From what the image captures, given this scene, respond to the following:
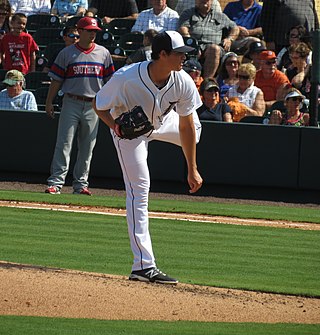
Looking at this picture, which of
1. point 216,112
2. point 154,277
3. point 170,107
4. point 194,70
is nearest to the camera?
point 154,277

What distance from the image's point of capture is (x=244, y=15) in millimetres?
16797

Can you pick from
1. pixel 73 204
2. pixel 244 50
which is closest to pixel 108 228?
pixel 73 204

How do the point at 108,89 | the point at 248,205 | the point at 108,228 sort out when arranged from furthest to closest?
1. the point at 248,205
2. the point at 108,228
3. the point at 108,89

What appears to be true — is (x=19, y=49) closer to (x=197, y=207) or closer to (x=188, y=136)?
(x=197, y=207)

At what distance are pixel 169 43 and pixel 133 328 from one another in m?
2.27

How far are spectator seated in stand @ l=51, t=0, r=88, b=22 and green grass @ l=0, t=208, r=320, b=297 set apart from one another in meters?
7.28

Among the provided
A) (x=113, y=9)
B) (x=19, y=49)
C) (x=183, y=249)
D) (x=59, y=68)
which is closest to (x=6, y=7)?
(x=19, y=49)

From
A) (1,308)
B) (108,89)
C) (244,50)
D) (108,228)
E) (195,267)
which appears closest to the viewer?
(1,308)

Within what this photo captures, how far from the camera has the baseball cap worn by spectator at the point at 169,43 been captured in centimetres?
684

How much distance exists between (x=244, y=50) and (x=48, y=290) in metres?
9.69

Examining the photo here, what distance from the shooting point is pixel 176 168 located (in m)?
14.0

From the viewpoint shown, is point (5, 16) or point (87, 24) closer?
point (87, 24)

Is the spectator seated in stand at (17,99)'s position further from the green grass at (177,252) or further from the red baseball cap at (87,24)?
the green grass at (177,252)

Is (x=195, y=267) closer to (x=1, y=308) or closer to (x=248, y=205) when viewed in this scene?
(x=1, y=308)
